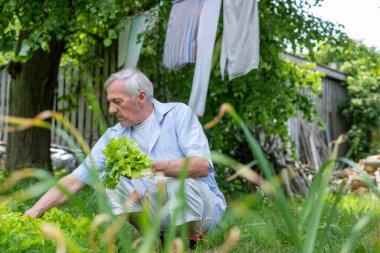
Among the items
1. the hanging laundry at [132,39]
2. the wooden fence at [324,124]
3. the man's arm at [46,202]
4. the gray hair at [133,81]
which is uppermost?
the hanging laundry at [132,39]

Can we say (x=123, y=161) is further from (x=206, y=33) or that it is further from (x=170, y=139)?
(x=206, y=33)

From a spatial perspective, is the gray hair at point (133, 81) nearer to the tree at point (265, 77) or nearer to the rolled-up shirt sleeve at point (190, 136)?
the rolled-up shirt sleeve at point (190, 136)

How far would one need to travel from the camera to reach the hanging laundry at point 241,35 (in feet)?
16.7

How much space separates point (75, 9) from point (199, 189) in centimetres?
305

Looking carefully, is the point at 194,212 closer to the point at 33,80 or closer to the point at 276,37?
the point at 276,37

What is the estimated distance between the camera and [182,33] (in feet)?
17.4

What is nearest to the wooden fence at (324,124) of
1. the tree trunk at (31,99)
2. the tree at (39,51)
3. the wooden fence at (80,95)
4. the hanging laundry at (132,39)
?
the wooden fence at (80,95)

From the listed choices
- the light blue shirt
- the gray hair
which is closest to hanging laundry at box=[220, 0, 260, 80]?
the light blue shirt

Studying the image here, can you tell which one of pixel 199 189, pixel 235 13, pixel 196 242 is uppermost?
pixel 235 13

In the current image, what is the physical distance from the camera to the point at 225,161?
3.76ft

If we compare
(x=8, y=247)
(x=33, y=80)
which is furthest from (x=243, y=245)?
(x=33, y=80)

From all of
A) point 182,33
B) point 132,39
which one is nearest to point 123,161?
point 182,33

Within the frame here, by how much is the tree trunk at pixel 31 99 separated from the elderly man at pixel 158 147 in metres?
3.78

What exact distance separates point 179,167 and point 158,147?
0.40 metres
